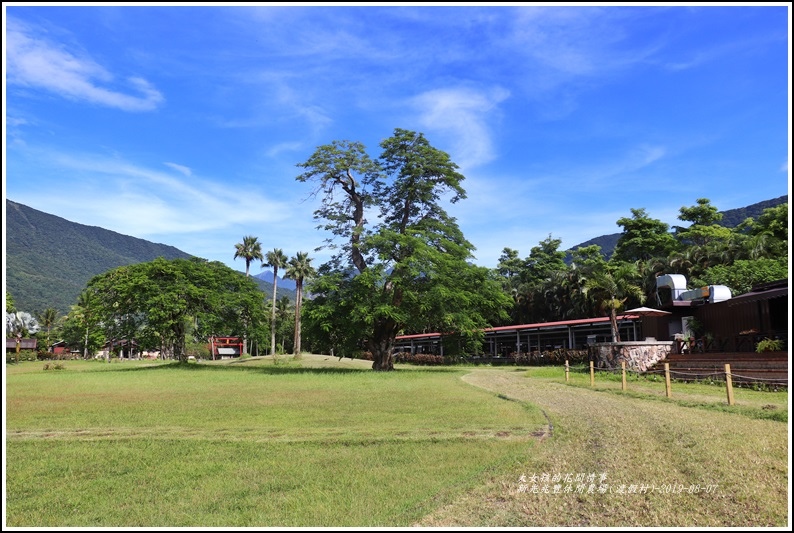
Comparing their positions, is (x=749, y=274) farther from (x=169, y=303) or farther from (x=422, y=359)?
(x=169, y=303)

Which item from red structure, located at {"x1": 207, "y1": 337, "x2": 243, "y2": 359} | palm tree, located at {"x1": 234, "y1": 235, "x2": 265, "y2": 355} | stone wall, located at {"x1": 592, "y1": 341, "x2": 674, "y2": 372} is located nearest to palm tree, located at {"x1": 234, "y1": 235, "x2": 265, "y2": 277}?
palm tree, located at {"x1": 234, "y1": 235, "x2": 265, "y2": 355}

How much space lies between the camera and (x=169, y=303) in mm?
35500

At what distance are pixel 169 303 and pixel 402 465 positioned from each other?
3207 centimetres

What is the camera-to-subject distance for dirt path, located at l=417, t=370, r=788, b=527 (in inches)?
202

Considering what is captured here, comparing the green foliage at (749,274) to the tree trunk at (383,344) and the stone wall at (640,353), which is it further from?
the tree trunk at (383,344)

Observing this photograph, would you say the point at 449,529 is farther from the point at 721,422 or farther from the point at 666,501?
the point at 721,422

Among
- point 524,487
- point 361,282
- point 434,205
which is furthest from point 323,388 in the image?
point 434,205

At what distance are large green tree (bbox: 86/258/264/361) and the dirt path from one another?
31848mm

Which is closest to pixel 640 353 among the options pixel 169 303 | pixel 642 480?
pixel 642 480

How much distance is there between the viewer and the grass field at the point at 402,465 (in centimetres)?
527

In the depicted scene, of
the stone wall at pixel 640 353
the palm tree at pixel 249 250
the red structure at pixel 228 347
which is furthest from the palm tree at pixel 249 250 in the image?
the stone wall at pixel 640 353

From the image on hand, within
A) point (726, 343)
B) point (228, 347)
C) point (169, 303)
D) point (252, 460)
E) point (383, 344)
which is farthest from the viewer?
point (228, 347)

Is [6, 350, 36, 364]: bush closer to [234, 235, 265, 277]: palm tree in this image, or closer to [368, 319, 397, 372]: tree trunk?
[234, 235, 265, 277]: palm tree

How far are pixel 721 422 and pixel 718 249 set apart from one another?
33684mm
